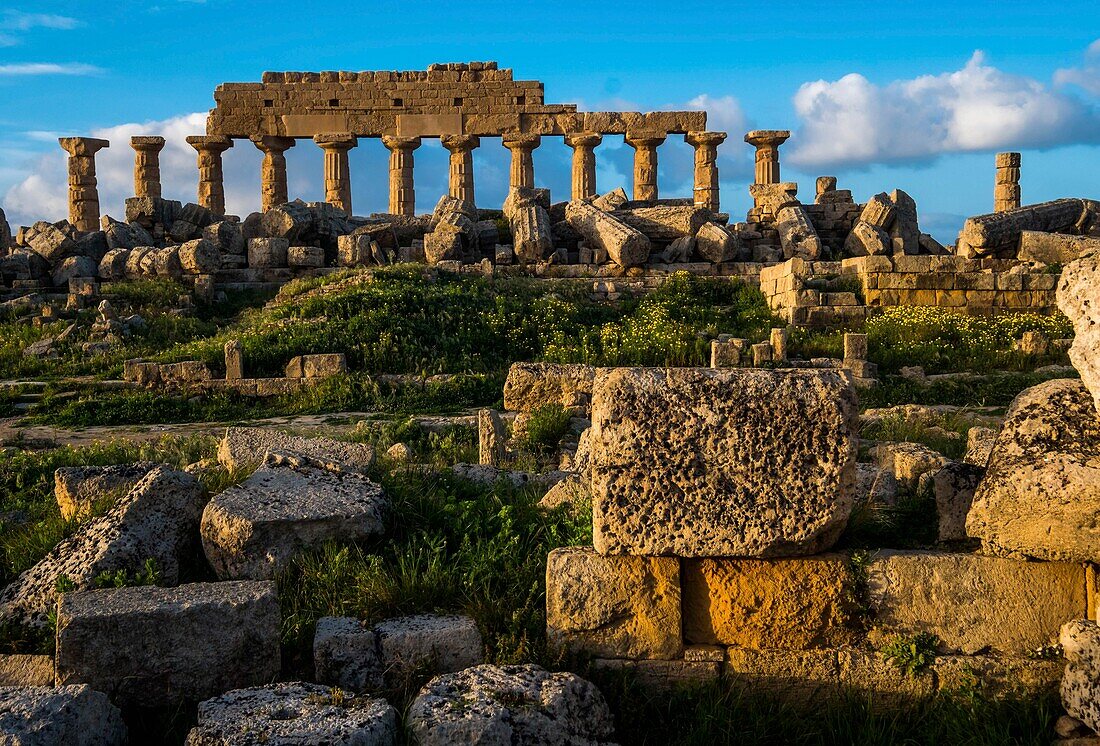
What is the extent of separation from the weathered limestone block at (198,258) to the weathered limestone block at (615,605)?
58.3 feet

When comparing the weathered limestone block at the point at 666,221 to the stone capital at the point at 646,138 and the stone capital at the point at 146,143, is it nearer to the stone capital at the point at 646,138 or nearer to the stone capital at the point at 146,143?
the stone capital at the point at 646,138

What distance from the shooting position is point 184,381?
13797 millimetres

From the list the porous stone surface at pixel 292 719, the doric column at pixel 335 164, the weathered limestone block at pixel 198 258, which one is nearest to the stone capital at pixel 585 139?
the doric column at pixel 335 164

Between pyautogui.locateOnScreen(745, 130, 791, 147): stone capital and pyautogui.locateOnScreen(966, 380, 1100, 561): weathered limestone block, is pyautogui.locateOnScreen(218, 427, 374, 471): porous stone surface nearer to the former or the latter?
pyautogui.locateOnScreen(966, 380, 1100, 561): weathered limestone block

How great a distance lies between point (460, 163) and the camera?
32250mm

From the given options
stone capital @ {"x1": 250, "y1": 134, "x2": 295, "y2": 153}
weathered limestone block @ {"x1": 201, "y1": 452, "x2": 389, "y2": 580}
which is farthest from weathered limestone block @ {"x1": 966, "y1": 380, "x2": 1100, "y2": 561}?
stone capital @ {"x1": 250, "y1": 134, "x2": 295, "y2": 153}

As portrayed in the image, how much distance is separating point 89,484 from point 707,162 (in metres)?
27.7

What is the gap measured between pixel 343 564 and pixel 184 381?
31.8 ft

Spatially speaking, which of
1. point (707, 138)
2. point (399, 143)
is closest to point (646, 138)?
point (707, 138)

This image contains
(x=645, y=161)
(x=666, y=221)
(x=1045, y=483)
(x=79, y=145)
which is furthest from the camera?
(x=645, y=161)

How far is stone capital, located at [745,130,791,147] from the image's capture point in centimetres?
3153

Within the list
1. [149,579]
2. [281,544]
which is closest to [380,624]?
[281,544]

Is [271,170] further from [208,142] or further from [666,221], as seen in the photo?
[666,221]

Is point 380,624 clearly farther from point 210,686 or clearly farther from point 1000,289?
point 1000,289
